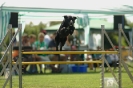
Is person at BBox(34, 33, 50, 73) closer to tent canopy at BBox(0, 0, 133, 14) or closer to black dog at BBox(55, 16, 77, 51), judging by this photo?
tent canopy at BBox(0, 0, 133, 14)

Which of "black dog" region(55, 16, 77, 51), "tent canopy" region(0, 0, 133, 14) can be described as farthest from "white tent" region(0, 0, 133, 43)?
"black dog" region(55, 16, 77, 51)

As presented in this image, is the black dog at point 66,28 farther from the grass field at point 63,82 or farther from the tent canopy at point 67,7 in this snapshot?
the tent canopy at point 67,7

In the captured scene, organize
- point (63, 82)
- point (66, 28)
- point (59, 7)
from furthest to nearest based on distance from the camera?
point (59, 7) → point (63, 82) → point (66, 28)

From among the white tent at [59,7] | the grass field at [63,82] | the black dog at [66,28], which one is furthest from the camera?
the white tent at [59,7]

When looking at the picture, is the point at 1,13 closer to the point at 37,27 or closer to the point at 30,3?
the point at 30,3

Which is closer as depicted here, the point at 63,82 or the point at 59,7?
the point at 63,82

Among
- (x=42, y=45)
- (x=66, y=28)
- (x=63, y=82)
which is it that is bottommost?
(x=63, y=82)

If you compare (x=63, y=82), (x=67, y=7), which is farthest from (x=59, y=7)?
(x=63, y=82)

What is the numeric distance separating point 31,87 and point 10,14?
549 centimetres

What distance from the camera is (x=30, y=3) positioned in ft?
47.2

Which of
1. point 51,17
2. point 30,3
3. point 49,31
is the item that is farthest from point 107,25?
point 30,3

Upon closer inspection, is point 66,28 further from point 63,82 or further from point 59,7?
point 59,7

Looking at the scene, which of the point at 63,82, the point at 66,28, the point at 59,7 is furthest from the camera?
the point at 59,7

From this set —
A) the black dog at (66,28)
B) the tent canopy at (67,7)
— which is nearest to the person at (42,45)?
the tent canopy at (67,7)
